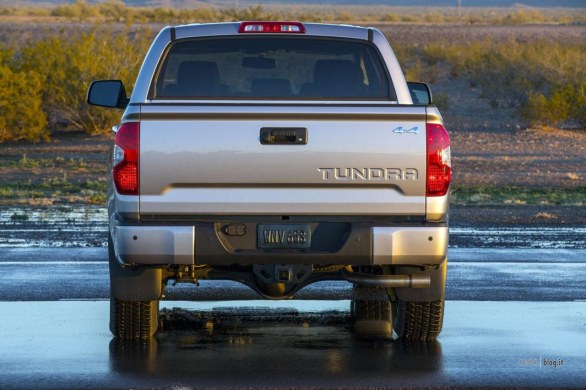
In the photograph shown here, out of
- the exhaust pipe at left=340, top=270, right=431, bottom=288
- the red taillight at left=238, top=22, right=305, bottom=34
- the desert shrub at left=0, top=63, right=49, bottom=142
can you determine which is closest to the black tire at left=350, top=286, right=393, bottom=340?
the exhaust pipe at left=340, top=270, right=431, bottom=288

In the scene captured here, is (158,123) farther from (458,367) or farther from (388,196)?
(458,367)

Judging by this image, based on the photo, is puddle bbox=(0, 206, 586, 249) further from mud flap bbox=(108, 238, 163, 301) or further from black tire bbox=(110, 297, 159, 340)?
mud flap bbox=(108, 238, 163, 301)

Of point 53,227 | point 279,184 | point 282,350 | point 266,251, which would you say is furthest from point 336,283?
point 53,227

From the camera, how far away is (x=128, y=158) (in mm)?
8039

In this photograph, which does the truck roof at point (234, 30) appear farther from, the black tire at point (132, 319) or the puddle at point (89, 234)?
the puddle at point (89, 234)

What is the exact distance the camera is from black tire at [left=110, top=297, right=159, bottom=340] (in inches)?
351

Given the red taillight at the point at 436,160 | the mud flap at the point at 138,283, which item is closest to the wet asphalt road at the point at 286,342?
the mud flap at the point at 138,283

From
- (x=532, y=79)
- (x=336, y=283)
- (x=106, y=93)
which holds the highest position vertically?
(x=532, y=79)

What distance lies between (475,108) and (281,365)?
Answer: 33.8m

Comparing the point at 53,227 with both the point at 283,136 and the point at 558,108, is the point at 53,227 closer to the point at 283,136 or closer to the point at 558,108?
the point at 283,136

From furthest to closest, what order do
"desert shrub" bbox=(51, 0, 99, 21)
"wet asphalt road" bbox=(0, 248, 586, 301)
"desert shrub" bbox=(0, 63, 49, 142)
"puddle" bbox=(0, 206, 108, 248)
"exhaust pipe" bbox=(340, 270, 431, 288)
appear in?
1. "desert shrub" bbox=(51, 0, 99, 21)
2. "desert shrub" bbox=(0, 63, 49, 142)
3. "puddle" bbox=(0, 206, 108, 248)
4. "wet asphalt road" bbox=(0, 248, 586, 301)
5. "exhaust pipe" bbox=(340, 270, 431, 288)

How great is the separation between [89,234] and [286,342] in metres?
7.58

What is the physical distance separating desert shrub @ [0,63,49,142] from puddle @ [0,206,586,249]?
12022 millimetres

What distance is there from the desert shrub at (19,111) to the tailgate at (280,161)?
2333cm
